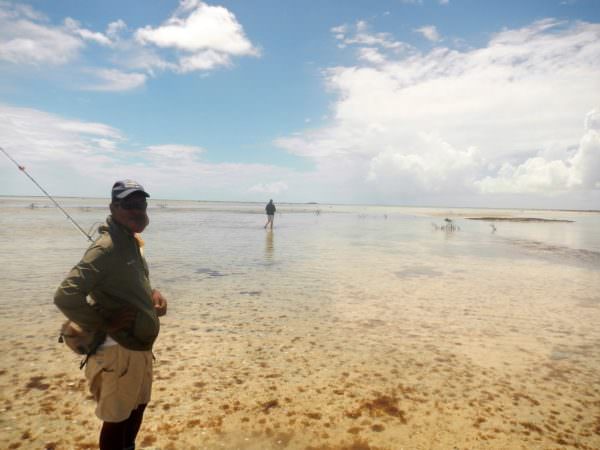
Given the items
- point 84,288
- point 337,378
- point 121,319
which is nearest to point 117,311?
point 121,319

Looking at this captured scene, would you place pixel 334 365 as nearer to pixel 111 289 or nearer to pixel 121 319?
pixel 121 319

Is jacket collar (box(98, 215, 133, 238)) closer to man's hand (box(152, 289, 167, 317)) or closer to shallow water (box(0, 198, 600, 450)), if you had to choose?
man's hand (box(152, 289, 167, 317))

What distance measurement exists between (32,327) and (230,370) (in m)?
4.55

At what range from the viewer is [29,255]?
15570 mm

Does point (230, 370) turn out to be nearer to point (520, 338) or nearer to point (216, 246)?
point (520, 338)

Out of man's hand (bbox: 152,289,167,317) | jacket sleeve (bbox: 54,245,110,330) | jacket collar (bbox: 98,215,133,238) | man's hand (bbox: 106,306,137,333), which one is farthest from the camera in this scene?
man's hand (bbox: 152,289,167,317)

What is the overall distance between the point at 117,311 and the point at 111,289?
0.71ft

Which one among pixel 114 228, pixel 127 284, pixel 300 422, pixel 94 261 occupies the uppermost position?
pixel 114 228

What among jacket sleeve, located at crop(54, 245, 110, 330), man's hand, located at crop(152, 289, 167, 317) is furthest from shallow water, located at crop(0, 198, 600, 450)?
jacket sleeve, located at crop(54, 245, 110, 330)

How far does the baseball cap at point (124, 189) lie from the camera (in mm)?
3324

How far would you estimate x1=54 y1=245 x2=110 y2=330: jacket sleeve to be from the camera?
2887mm

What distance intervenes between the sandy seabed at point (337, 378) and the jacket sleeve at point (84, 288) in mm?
2076

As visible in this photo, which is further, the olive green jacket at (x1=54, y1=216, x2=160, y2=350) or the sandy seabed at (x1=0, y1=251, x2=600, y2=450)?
the sandy seabed at (x1=0, y1=251, x2=600, y2=450)

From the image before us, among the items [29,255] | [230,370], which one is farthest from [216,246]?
[230,370]
